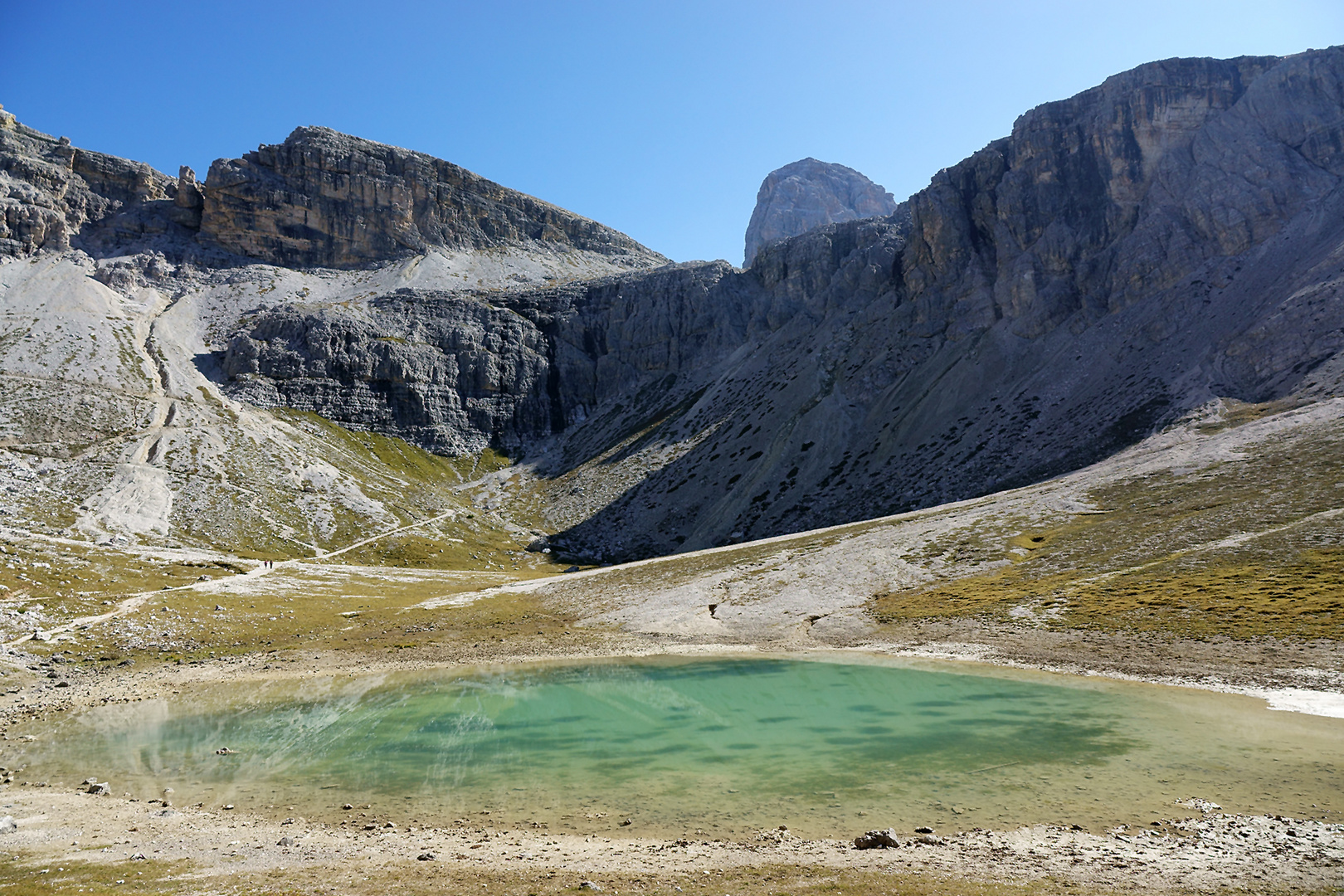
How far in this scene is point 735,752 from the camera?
23.5 metres

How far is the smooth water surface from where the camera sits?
17781 mm

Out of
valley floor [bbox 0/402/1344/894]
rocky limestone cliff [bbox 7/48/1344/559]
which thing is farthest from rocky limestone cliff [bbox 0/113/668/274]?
valley floor [bbox 0/402/1344/894]

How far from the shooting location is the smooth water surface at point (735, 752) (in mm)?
17781

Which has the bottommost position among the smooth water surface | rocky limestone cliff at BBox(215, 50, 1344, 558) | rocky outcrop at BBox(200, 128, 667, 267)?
the smooth water surface

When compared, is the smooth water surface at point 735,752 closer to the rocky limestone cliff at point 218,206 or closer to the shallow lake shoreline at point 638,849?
the shallow lake shoreline at point 638,849

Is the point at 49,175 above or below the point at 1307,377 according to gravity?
above

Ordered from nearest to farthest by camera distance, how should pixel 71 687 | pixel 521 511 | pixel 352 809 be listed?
1. pixel 352 809
2. pixel 71 687
3. pixel 521 511

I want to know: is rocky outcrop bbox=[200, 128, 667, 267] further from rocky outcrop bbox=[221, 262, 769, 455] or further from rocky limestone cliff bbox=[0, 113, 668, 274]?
rocky outcrop bbox=[221, 262, 769, 455]

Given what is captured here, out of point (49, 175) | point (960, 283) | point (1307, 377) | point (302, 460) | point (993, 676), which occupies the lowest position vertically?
point (993, 676)

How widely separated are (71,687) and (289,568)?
40.4 m

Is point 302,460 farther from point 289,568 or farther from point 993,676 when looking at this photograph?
point 993,676

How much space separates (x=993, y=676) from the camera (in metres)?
32.9

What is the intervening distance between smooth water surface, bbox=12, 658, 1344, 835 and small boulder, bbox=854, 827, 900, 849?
4.28 feet

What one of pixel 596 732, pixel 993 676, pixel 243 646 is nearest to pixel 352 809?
pixel 596 732
